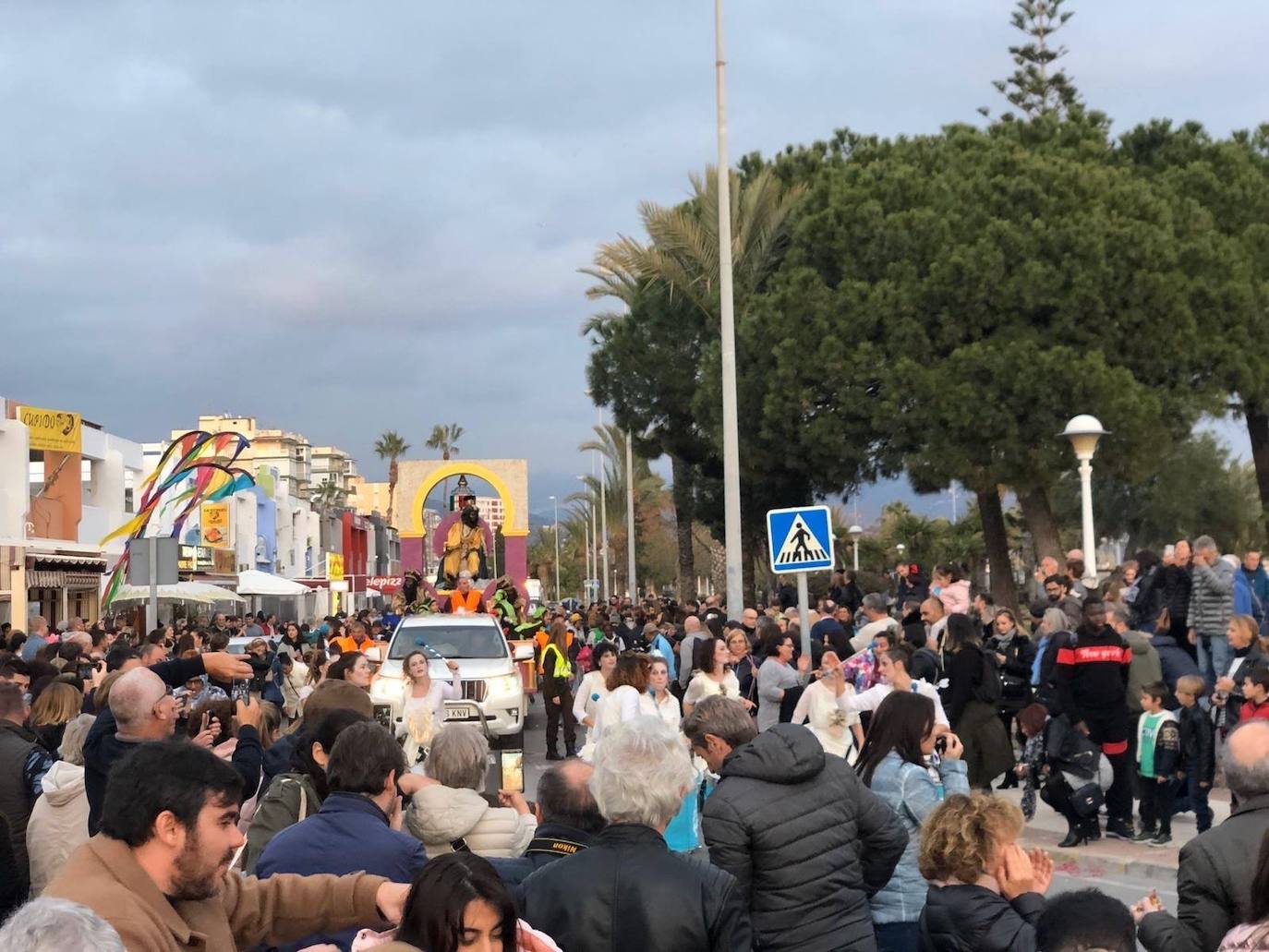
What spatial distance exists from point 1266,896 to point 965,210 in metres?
29.3

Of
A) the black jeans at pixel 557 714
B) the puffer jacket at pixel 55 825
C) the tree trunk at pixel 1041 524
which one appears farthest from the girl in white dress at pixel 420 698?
the tree trunk at pixel 1041 524

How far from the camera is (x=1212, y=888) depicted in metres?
4.61

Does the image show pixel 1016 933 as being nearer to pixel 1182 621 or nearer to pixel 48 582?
pixel 1182 621

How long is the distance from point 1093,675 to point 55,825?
8091 mm

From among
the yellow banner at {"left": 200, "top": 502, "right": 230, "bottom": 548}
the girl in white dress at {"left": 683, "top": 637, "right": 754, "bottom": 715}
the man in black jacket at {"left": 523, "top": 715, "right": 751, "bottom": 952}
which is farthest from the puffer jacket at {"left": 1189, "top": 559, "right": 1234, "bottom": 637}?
the yellow banner at {"left": 200, "top": 502, "right": 230, "bottom": 548}

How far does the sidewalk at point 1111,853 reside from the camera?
37.3ft

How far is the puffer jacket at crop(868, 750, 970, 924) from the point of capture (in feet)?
19.7

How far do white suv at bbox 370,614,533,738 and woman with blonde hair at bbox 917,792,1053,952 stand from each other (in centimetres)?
1342

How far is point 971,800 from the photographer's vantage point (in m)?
4.90

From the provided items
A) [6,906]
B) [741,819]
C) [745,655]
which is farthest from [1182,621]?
Answer: [6,906]

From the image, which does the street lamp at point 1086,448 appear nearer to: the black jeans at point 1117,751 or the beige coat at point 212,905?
the black jeans at point 1117,751

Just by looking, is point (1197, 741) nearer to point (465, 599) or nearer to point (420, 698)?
point (420, 698)

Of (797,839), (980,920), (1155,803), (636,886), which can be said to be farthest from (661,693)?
(636,886)

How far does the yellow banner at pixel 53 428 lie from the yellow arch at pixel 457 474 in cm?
942
